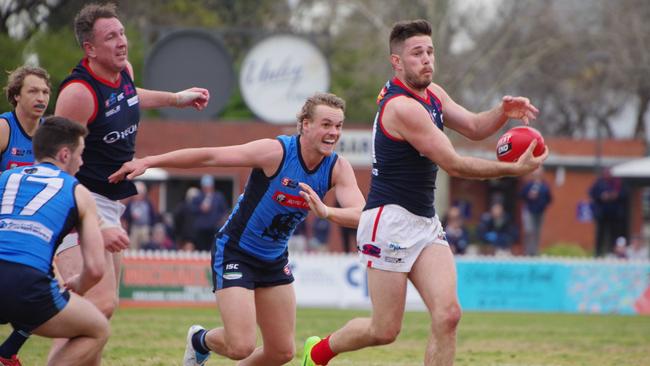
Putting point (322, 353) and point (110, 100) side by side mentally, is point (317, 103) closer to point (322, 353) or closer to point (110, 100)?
point (110, 100)

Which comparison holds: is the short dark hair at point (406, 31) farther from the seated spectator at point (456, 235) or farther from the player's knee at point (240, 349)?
the seated spectator at point (456, 235)

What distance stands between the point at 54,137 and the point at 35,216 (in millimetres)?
474

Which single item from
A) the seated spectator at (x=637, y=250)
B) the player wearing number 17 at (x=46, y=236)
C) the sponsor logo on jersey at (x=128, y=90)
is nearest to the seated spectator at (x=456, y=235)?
the seated spectator at (x=637, y=250)

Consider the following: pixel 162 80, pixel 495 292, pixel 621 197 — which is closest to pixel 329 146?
pixel 495 292

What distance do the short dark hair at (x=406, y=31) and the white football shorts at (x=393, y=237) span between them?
1.13m

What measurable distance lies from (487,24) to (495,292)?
45.4 ft

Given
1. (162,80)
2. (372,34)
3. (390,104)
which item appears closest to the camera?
(390,104)

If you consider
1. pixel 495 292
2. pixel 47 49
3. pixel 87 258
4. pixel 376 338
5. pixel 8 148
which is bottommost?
pixel 495 292

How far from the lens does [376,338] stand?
7402 mm

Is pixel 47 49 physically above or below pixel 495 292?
above

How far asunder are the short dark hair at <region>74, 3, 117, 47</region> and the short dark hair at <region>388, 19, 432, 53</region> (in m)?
1.96

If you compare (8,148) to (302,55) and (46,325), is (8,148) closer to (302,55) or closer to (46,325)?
(46,325)

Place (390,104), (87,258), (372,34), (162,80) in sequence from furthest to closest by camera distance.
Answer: (372,34) → (162,80) → (390,104) → (87,258)

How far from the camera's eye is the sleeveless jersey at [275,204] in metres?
7.56
